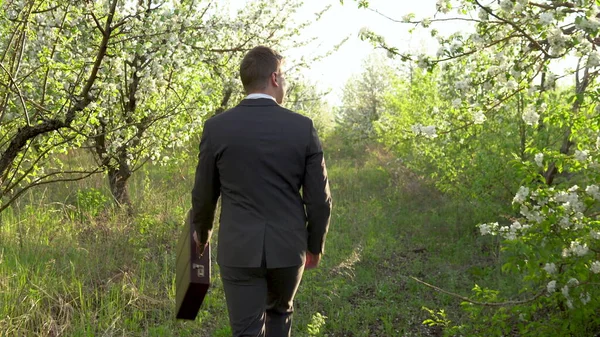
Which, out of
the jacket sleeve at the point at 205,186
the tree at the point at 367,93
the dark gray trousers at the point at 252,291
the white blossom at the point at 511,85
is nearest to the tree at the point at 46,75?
the jacket sleeve at the point at 205,186

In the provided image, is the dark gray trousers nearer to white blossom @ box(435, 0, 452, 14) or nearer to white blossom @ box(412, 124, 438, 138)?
white blossom @ box(412, 124, 438, 138)

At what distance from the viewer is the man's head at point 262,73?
368cm

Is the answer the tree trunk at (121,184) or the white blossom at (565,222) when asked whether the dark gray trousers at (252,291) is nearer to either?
the white blossom at (565,222)

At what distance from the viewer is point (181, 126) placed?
846 centimetres

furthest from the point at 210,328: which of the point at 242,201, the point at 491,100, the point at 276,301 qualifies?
the point at 491,100

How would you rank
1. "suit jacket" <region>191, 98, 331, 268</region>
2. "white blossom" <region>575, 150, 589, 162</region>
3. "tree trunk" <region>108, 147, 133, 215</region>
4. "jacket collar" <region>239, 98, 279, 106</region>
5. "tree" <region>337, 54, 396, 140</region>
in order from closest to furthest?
"suit jacket" <region>191, 98, 331, 268</region> < "jacket collar" <region>239, 98, 279, 106</region> < "white blossom" <region>575, 150, 589, 162</region> < "tree trunk" <region>108, 147, 133, 215</region> < "tree" <region>337, 54, 396, 140</region>

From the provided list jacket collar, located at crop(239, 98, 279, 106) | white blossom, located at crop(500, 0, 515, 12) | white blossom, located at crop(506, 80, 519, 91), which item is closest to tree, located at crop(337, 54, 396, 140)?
white blossom, located at crop(506, 80, 519, 91)

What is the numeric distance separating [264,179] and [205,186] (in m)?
0.37

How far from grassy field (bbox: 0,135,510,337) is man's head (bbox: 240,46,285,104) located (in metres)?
2.51

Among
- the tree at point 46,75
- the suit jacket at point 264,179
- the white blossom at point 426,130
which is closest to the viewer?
the suit jacket at point 264,179

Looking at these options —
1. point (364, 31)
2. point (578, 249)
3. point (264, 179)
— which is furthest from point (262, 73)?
point (578, 249)

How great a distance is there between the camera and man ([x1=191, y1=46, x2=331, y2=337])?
3.54 metres

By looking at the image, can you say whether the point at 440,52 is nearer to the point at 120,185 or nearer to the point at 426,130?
the point at 426,130

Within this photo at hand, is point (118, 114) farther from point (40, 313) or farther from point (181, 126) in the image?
point (40, 313)
